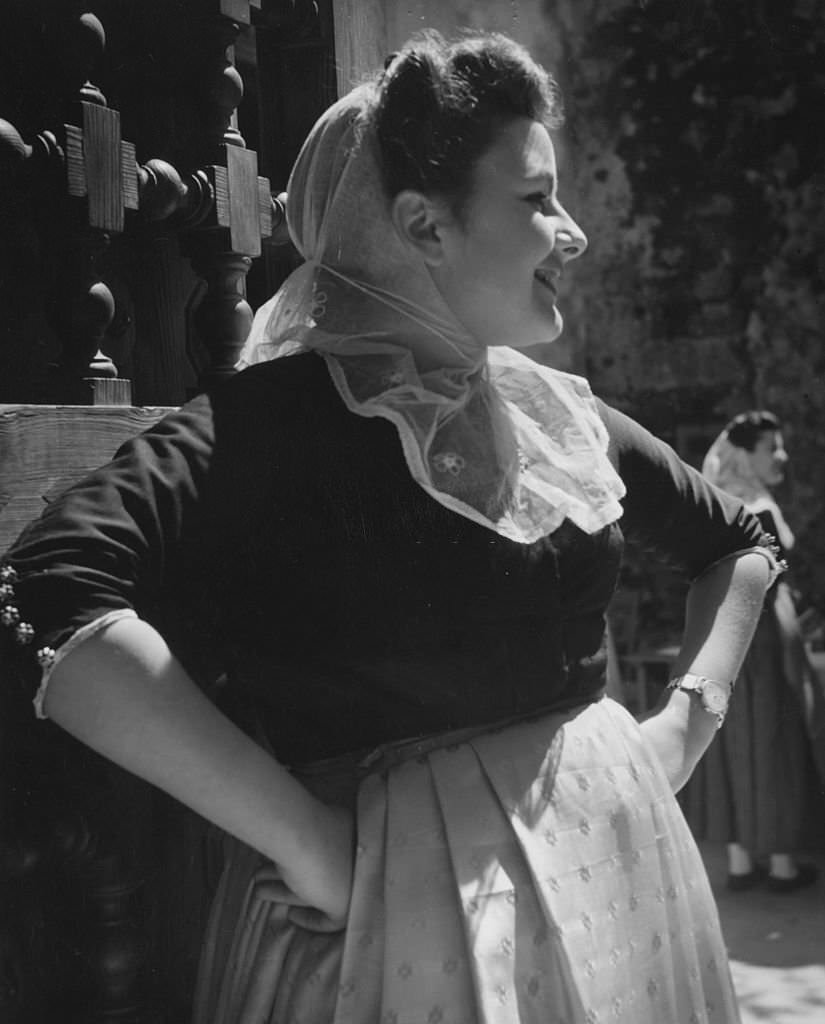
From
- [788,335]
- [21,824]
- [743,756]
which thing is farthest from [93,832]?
[788,335]

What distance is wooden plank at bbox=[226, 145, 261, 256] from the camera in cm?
153

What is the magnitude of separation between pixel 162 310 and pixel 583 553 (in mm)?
638

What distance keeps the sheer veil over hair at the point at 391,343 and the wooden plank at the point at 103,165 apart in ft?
0.61

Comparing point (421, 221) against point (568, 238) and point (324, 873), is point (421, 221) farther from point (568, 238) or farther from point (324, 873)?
point (324, 873)

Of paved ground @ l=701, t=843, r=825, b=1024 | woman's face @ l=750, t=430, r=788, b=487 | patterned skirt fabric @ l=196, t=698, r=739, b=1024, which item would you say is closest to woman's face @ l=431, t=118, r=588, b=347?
patterned skirt fabric @ l=196, t=698, r=739, b=1024

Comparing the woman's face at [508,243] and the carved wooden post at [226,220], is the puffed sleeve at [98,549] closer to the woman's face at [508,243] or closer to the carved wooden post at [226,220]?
the woman's face at [508,243]

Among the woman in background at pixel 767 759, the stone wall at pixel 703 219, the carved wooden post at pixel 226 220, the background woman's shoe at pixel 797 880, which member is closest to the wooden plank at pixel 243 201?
the carved wooden post at pixel 226 220

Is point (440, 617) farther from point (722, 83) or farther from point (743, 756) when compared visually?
point (722, 83)

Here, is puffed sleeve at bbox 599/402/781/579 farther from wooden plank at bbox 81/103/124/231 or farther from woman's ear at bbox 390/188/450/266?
wooden plank at bbox 81/103/124/231

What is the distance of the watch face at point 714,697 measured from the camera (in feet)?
5.19

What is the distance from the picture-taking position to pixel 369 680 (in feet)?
3.99

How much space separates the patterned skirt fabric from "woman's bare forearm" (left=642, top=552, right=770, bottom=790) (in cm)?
17

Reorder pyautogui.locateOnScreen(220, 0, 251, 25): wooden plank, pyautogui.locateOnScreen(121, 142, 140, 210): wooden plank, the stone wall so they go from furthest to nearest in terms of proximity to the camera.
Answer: the stone wall → pyautogui.locateOnScreen(220, 0, 251, 25): wooden plank → pyautogui.locateOnScreen(121, 142, 140, 210): wooden plank

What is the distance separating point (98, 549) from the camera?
104 centimetres
